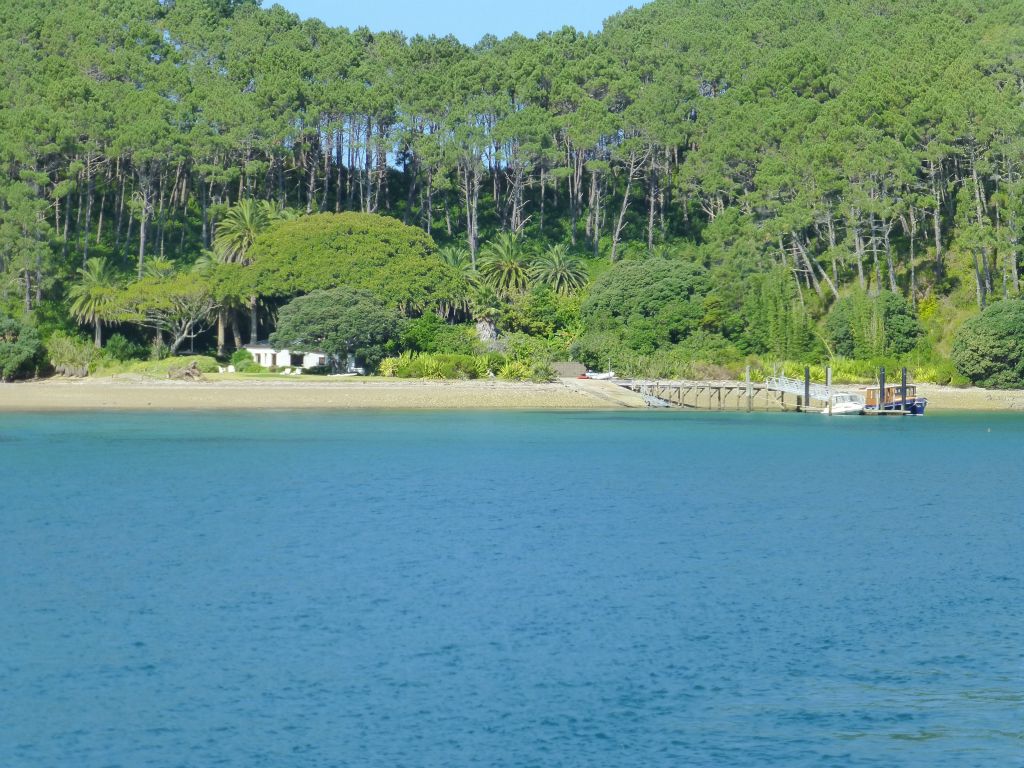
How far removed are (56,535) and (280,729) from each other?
1851cm

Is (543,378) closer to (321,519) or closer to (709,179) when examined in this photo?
(709,179)

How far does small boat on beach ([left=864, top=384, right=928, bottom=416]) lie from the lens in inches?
3238

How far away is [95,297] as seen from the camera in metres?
88.9

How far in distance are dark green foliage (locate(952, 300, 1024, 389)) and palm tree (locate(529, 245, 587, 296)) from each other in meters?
26.9

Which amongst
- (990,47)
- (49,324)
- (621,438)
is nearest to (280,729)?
(621,438)

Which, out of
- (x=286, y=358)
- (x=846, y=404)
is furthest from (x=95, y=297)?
(x=846, y=404)

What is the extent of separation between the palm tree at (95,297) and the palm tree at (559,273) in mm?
28497

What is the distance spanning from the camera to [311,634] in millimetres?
25359

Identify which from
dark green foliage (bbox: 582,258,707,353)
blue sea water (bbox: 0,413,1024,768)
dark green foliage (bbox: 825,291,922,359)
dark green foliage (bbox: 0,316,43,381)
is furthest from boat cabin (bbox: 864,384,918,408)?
dark green foliage (bbox: 0,316,43,381)

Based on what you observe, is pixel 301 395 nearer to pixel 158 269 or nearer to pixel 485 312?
pixel 485 312

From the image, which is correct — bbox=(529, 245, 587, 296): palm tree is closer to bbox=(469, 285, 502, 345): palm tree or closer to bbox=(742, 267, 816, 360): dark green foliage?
bbox=(469, 285, 502, 345): palm tree

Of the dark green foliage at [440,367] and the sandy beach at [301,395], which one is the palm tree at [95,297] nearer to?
the sandy beach at [301,395]

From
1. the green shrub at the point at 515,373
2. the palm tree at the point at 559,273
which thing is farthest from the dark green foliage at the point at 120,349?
the palm tree at the point at 559,273

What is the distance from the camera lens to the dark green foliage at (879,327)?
88.3 metres
